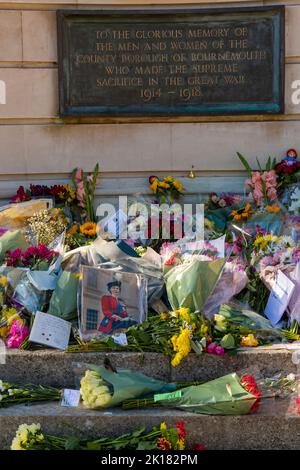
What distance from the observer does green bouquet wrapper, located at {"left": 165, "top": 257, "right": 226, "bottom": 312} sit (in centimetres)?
613

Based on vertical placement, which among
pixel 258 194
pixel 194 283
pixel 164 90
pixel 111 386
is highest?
pixel 164 90

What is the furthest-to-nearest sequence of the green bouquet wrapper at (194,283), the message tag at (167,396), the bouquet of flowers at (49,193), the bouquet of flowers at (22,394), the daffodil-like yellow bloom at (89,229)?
the bouquet of flowers at (49,193) → the daffodil-like yellow bloom at (89,229) → the green bouquet wrapper at (194,283) → the bouquet of flowers at (22,394) → the message tag at (167,396)

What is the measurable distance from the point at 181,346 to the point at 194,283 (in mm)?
648

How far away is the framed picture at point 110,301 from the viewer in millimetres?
6004

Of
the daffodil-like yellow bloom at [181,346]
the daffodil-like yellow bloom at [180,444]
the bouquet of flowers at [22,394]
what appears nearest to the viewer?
the daffodil-like yellow bloom at [180,444]

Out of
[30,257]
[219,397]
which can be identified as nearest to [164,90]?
[30,257]

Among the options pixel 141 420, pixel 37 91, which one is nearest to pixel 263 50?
pixel 37 91

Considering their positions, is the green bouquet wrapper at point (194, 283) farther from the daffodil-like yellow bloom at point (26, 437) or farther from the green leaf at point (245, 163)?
the green leaf at point (245, 163)

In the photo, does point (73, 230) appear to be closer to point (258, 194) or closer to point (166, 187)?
A: point (166, 187)

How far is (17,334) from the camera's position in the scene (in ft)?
19.6

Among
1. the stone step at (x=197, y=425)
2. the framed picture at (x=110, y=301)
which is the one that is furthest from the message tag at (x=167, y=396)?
the framed picture at (x=110, y=301)

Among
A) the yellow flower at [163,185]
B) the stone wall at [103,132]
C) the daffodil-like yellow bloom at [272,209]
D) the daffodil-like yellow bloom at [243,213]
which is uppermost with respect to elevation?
the stone wall at [103,132]

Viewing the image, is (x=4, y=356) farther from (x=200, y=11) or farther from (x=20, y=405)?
(x=200, y=11)

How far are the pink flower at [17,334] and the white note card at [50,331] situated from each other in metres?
0.12
